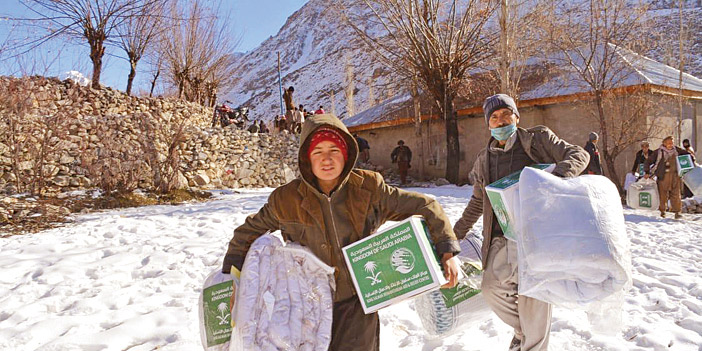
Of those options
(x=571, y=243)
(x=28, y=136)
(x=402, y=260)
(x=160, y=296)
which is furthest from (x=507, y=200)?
(x=28, y=136)

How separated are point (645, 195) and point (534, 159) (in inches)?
276

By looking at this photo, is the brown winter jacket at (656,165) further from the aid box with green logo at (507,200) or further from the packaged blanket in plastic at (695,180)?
the aid box with green logo at (507,200)

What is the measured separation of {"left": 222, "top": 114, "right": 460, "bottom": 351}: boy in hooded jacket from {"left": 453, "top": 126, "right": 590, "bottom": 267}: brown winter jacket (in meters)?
0.67

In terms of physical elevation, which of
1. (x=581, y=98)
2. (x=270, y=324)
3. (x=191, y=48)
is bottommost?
(x=270, y=324)

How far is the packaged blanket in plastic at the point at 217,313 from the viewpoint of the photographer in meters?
2.06

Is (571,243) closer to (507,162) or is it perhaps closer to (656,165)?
(507,162)

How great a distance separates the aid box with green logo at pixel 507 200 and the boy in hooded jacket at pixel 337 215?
369mm

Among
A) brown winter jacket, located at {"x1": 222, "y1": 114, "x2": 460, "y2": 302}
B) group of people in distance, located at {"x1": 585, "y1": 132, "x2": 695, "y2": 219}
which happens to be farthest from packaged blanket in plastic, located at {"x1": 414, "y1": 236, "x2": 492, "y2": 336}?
group of people in distance, located at {"x1": 585, "y1": 132, "x2": 695, "y2": 219}

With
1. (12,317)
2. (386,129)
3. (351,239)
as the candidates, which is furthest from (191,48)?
(351,239)

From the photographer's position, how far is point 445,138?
54.3ft

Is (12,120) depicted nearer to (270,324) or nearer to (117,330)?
(117,330)

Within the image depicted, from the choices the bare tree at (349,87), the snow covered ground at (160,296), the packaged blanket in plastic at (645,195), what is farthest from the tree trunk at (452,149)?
the snow covered ground at (160,296)

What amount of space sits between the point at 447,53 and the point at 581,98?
14.7 feet

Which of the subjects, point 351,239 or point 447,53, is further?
point 447,53
